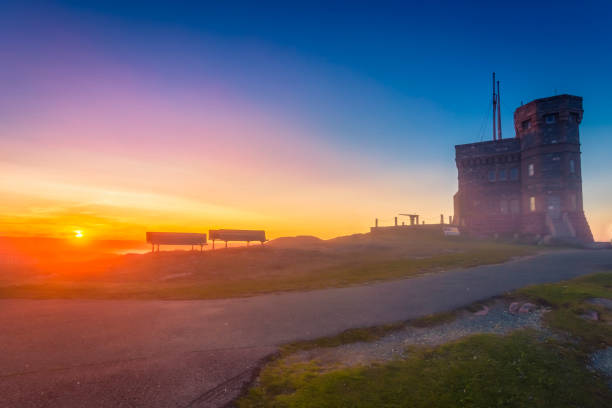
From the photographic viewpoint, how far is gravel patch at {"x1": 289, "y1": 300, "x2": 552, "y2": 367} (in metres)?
7.29

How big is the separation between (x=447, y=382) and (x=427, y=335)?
2.60 m

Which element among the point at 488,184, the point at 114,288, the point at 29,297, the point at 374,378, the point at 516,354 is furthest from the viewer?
the point at 488,184

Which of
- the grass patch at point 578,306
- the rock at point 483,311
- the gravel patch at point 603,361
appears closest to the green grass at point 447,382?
the gravel patch at point 603,361

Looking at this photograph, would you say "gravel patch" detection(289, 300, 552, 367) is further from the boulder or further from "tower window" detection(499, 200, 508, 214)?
"tower window" detection(499, 200, 508, 214)

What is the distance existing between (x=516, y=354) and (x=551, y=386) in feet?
3.42

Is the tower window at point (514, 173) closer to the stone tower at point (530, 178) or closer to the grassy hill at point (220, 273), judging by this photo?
the stone tower at point (530, 178)

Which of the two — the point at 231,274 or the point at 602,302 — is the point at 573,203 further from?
the point at 231,274

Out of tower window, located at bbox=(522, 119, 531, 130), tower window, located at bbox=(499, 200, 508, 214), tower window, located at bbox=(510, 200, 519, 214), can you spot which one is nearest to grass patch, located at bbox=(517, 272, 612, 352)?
tower window, located at bbox=(510, 200, 519, 214)

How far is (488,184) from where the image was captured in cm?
4834

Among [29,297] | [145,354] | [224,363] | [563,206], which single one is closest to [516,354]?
Answer: [224,363]

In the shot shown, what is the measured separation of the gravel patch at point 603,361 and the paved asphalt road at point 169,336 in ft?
12.5

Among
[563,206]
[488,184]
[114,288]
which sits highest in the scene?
[488,184]

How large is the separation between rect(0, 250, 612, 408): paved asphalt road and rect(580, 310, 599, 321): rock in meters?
2.81

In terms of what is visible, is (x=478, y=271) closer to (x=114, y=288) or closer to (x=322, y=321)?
(x=322, y=321)
